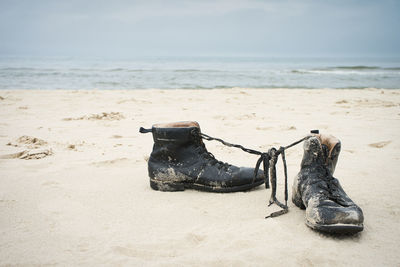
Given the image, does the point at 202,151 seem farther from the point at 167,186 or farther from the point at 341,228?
the point at 341,228

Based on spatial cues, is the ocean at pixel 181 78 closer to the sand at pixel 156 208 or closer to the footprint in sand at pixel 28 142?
the footprint in sand at pixel 28 142

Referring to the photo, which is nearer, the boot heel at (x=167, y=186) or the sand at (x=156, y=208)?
the sand at (x=156, y=208)

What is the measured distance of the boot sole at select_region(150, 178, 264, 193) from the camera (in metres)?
2.07

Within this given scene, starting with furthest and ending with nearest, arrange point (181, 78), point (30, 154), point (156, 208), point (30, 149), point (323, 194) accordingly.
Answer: point (181, 78) < point (30, 149) < point (30, 154) < point (156, 208) < point (323, 194)

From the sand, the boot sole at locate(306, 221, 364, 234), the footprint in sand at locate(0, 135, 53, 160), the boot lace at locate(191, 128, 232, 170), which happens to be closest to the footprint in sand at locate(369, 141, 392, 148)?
the sand

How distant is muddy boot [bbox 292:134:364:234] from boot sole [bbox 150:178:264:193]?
0.32 meters

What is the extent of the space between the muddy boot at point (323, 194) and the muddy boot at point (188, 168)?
0.36m

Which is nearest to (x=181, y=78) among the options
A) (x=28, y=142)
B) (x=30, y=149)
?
(x=28, y=142)

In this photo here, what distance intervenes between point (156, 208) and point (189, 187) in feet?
1.05

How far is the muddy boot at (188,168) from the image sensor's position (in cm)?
207

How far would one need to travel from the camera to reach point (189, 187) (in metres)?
→ 2.14

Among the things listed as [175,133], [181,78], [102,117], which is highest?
[181,78]

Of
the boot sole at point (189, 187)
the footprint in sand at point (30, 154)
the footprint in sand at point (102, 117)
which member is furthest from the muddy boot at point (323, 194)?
the footprint in sand at point (102, 117)

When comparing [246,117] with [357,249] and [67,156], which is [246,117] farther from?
[357,249]
